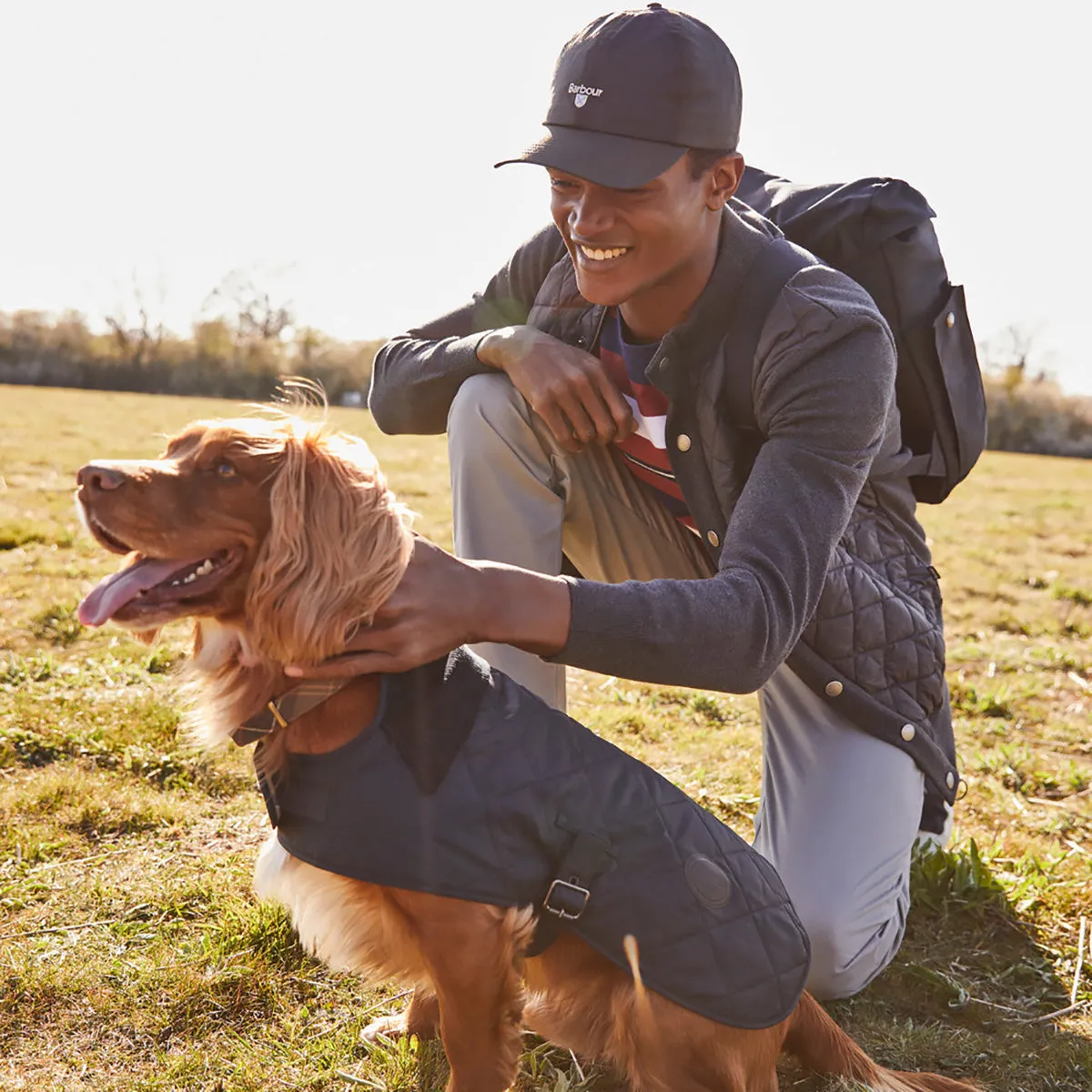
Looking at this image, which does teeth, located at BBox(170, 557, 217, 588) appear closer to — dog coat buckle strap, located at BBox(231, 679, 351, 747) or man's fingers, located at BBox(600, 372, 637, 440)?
dog coat buckle strap, located at BBox(231, 679, 351, 747)

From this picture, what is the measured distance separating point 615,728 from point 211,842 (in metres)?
2.10

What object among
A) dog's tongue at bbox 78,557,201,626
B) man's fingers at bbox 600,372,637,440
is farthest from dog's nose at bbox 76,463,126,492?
man's fingers at bbox 600,372,637,440

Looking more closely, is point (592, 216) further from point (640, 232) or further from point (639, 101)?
point (639, 101)

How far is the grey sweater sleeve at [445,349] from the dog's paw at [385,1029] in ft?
6.45

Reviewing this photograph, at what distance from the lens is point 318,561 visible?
8.02 feet

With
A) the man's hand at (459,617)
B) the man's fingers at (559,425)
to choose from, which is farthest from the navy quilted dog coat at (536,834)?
the man's fingers at (559,425)

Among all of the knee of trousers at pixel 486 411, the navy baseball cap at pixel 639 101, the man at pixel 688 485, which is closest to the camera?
the man at pixel 688 485

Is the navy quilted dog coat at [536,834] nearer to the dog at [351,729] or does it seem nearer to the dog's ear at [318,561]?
the dog at [351,729]

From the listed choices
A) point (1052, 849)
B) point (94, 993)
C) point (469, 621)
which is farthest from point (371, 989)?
point (1052, 849)

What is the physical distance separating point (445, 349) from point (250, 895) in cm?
195

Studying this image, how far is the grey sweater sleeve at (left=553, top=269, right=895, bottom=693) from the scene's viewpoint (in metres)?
2.48

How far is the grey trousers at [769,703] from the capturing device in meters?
3.50

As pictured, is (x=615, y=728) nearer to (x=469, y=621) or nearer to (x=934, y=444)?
(x=934, y=444)

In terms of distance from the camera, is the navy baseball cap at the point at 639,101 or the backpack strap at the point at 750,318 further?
the backpack strap at the point at 750,318
